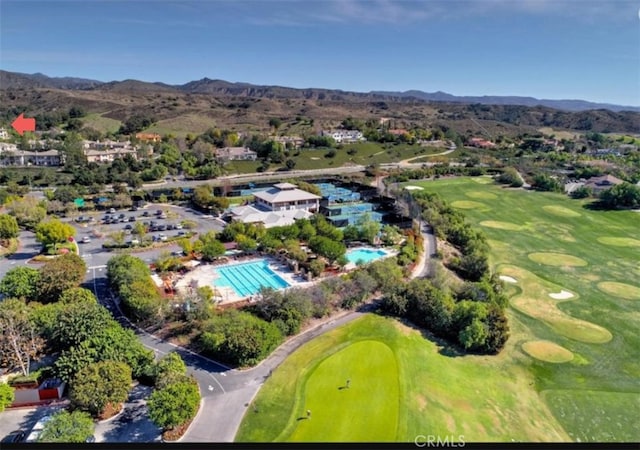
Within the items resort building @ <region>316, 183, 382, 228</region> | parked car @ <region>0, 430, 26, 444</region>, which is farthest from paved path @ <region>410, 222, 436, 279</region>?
parked car @ <region>0, 430, 26, 444</region>

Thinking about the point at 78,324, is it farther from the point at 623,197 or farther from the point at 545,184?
the point at 545,184

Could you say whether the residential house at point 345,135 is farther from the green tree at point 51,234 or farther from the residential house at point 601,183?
the green tree at point 51,234

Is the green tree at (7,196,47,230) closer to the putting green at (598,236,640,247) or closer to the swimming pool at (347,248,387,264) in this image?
the swimming pool at (347,248,387,264)

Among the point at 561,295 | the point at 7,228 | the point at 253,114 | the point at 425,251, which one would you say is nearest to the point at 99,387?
the point at 7,228

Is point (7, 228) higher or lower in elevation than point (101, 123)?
lower

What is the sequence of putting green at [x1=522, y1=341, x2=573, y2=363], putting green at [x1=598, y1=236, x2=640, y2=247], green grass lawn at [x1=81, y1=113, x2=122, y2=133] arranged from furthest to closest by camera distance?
green grass lawn at [x1=81, y1=113, x2=122, y2=133], putting green at [x1=598, y1=236, x2=640, y2=247], putting green at [x1=522, y1=341, x2=573, y2=363]
